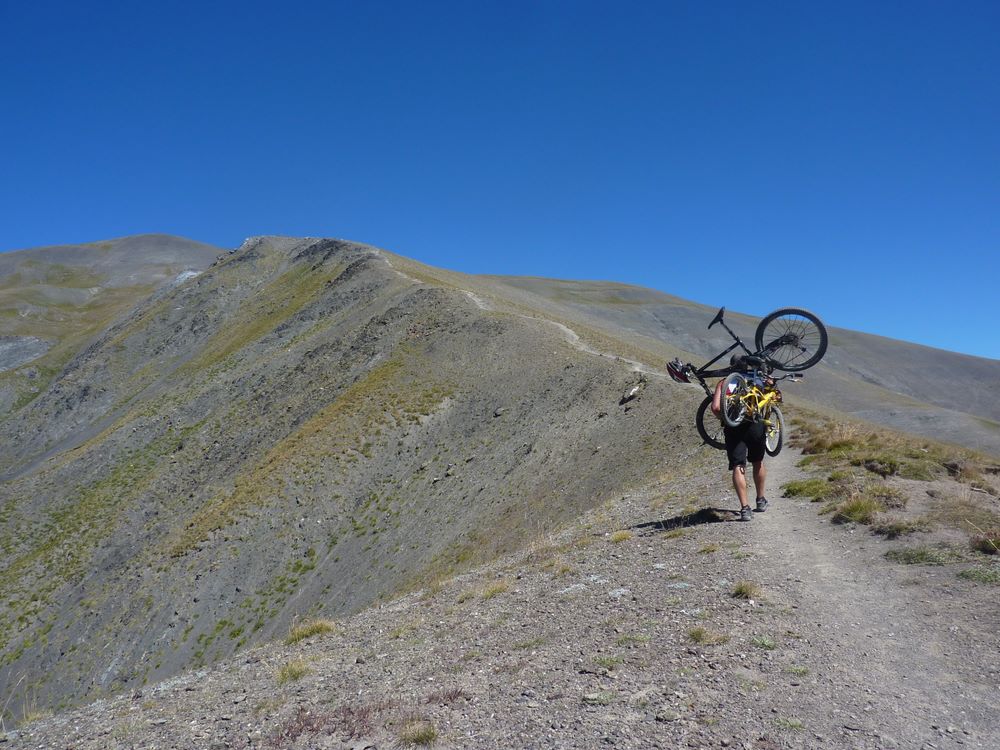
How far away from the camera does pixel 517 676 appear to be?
20.4ft

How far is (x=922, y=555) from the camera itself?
7.88 m

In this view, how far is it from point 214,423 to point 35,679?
855 inches

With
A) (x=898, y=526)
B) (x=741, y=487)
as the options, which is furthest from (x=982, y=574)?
(x=741, y=487)

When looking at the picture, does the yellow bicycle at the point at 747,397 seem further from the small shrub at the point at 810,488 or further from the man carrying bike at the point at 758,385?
the small shrub at the point at 810,488

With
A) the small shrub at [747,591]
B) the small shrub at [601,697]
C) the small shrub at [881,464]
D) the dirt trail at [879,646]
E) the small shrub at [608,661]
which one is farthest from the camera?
the small shrub at [881,464]

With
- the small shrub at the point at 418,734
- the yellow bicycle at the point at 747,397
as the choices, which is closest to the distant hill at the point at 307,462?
the yellow bicycle at the point at 747,397

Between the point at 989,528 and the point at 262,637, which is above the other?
the point at 989,528

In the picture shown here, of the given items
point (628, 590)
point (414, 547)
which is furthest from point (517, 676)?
point (414, 547)

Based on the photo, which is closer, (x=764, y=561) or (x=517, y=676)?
(x=517, y=676)

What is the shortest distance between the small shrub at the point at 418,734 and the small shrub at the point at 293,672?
2705 mm

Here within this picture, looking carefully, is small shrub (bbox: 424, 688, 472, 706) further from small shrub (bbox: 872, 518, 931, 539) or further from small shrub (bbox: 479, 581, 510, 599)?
small shrub (bbox: 872, 518, 931, 539)

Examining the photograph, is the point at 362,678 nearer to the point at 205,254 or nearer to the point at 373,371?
the point at 373,371

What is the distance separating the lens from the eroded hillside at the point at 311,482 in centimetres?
2319

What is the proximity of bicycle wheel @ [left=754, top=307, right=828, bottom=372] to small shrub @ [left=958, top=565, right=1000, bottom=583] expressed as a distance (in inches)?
224
